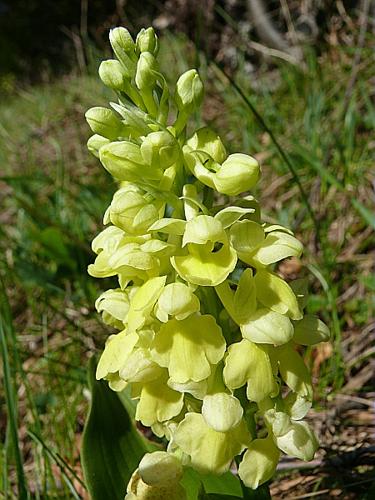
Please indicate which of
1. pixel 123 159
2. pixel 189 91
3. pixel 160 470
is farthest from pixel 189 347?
pixel 189 91

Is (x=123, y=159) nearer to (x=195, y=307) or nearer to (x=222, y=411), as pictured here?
(x=195, y=307)

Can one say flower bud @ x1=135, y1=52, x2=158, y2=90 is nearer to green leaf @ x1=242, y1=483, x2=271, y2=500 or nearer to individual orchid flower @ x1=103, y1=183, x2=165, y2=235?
individual orchid flower @ x1=103, y1=183, x2=165, y2=235

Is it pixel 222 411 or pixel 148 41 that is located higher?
pixel 148 41

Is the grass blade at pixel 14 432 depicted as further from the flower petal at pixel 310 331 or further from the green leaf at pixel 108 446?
the flower petal at pixel 310 331

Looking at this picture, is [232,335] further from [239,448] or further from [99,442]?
[99,442]

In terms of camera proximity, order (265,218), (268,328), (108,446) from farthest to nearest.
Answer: (265,218) < (108,446) < (268,328)

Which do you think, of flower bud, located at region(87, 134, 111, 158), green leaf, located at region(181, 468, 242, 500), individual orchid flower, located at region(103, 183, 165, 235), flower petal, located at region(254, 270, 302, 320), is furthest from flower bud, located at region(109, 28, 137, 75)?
green leaf, located at region(181, 468, 242, 500)

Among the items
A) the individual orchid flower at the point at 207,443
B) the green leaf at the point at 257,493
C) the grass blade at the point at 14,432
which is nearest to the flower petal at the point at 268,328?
the individual orchid flower at the point at 207,443

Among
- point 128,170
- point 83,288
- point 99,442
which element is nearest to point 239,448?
point 99,442
